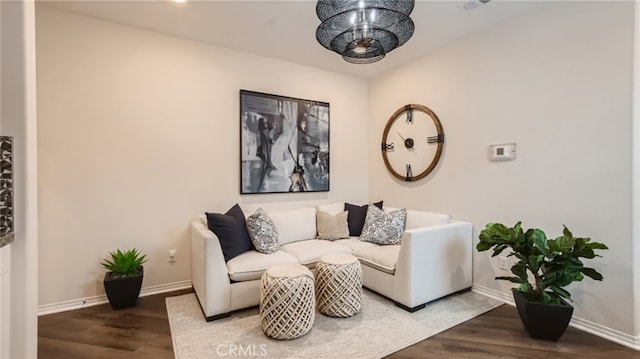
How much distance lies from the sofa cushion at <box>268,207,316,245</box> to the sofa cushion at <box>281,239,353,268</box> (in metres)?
0.12

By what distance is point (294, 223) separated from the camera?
139 inches

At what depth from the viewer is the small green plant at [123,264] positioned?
274 cm

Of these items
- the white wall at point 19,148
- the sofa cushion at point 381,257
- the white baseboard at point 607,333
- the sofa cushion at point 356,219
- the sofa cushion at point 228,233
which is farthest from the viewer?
the sofa cushion at point 356,219

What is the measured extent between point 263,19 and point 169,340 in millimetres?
2922

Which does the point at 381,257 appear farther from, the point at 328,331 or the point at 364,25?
the point at 364,25

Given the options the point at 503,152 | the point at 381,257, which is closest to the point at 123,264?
the point at 381,257

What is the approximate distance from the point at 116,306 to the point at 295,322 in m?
1.78

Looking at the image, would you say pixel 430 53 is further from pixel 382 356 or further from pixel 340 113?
pixel 382 356

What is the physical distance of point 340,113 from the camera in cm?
436

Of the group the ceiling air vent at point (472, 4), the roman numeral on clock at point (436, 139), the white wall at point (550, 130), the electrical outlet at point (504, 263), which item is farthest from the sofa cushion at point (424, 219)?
the ceiling air vent at point (472, 4)

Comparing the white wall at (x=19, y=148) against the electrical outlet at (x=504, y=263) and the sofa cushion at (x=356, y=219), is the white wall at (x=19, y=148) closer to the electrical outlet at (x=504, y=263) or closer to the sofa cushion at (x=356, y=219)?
the sofa cushion at (x=356, y=219)

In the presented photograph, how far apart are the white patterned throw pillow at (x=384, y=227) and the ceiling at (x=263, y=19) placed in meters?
2.02
